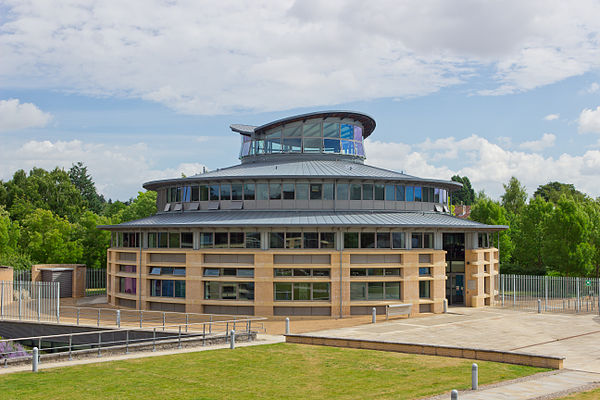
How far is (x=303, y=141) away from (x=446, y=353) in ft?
99.4

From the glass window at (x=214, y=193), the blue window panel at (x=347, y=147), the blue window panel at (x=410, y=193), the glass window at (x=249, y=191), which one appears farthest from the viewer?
the blue window panel at (x=347, y=147)

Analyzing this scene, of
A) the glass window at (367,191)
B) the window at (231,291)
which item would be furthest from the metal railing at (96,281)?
the glass window at (367,191)

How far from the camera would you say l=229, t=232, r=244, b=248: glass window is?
42375mm

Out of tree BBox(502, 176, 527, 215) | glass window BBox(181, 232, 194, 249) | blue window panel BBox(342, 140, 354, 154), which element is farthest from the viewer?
tree BBox(502, 176, 527, 215)

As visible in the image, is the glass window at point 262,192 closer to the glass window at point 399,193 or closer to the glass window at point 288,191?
the glass window at point 288,191

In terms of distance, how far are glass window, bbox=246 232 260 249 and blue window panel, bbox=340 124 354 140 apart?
16.9 metres

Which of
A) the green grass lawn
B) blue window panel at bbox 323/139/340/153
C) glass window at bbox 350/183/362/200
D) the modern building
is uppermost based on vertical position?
blue window panel at bbox 323/139/340/153

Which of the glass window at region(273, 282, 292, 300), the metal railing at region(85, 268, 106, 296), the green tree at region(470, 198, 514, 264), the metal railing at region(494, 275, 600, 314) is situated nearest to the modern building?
the glass window at region(273, 282, 292, 300)

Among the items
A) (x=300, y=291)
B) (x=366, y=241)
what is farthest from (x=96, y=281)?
(x=366, y=241)

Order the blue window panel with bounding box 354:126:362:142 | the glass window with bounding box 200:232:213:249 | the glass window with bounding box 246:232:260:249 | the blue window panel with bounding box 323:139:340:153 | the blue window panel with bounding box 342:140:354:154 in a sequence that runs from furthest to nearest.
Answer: the blue window panel with bounding box 354:126:362:142 → the blue window panel with bounding box 342:140:354:154 → the blue window panel with bounding box 323:139:340:153 → the glass window with bounding box 200:232:213:249 → the glass window with bounding box 246:232:260:249

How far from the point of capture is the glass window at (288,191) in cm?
4622

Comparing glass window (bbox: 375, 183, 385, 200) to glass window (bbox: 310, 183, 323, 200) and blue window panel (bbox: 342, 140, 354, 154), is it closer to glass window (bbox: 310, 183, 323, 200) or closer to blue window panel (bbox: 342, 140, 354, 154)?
glass window (bbox: 310, 183, 323, 200)

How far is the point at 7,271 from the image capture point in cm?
5038

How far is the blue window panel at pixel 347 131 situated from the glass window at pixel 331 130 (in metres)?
0.44
